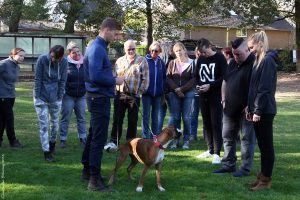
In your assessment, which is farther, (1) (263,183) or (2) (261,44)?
(1) (263,183)

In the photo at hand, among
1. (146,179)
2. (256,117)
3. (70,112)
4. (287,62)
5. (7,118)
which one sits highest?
(287,62)

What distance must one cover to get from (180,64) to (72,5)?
2549 cm

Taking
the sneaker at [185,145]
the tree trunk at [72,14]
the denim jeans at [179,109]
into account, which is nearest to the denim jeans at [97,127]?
the denim jeans at [179,109]

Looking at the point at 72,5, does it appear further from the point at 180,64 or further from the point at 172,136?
the point at 172,136

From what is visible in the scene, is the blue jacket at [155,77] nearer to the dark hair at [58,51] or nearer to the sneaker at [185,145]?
the sneaker at [185,145]

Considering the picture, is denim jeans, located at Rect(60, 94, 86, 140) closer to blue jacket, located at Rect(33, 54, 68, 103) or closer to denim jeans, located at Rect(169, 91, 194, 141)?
blue jacket, located at Rect(33, 54, 68, 103)

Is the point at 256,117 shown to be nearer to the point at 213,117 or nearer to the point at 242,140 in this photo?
the point at 242,140

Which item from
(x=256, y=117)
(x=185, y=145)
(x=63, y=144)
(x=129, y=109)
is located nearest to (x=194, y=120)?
(x=185, y=145)

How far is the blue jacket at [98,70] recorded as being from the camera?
572 centimetres

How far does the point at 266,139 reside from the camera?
6.04 meters

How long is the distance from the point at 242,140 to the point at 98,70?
2.45m

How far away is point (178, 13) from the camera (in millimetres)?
32812

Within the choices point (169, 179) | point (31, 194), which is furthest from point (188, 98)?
point (31, 194)

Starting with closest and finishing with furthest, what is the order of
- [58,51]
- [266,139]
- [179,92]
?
[266,139]
[58,51]
[179,92]
